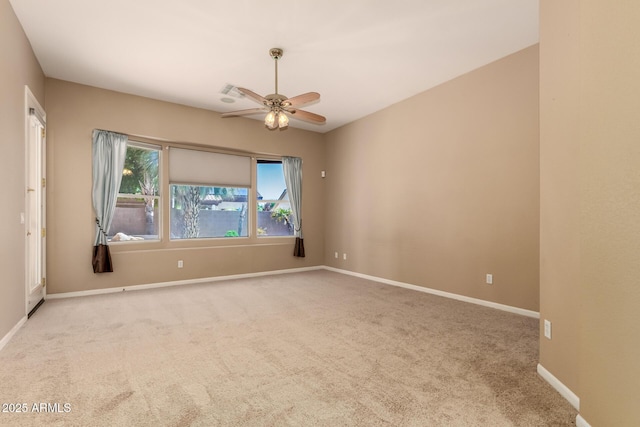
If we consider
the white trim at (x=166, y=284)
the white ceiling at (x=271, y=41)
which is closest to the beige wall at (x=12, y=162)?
the white ceiling at (x=271, y=41)

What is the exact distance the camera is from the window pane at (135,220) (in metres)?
5.08

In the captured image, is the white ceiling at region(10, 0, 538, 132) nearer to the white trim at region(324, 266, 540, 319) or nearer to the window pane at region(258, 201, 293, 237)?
the window pane at region(258, 201, 293, 237)

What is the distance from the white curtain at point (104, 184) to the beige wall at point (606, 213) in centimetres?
560

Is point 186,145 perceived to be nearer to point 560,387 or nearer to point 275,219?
point 275,219

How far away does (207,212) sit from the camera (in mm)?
5961

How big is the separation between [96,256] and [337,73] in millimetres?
4485

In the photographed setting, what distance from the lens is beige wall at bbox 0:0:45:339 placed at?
9.14ft

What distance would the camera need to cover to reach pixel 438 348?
2736mm

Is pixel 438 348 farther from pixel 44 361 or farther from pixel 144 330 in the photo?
pixel 44 361

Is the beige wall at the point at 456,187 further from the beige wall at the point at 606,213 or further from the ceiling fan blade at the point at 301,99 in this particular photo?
the ceiling fan blade at the point at 301,99

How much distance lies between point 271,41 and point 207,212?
139 inches

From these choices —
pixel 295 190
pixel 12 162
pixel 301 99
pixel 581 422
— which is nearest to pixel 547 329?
pixel 581 422

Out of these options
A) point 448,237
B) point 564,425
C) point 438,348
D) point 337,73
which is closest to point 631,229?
point 564,425

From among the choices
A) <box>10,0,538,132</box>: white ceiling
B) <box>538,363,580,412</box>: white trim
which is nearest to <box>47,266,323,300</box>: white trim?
<box>10,0,538,132</box>: white ceiling
